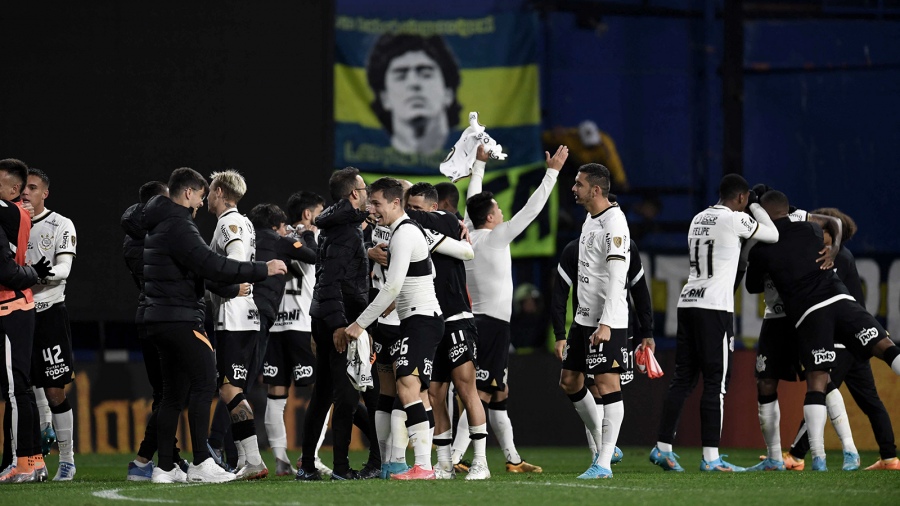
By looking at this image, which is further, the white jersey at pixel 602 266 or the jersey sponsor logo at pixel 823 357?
the jersey sponsor logo at pixel 823 357

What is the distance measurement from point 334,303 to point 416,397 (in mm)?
915

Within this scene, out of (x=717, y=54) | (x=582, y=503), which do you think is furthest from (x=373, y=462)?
(x=717, y=54)

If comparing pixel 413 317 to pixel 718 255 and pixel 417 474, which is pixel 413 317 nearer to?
pixel 417 474

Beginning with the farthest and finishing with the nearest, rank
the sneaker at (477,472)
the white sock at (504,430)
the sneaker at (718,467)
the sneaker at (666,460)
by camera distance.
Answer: the white sock at (504,430)
the sneaker at (666,460)
the sneaker at (718,467)
the sneaker at (477,472)

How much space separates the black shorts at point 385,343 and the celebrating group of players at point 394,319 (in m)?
0.01

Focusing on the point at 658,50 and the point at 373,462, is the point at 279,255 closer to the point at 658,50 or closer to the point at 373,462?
the point at 373,462

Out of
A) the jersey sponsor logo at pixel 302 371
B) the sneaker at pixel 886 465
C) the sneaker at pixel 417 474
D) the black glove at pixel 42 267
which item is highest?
the black glove at pixel 42 267

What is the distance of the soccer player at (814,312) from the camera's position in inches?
397

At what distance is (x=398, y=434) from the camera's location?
9.18m

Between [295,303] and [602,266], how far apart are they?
2576 mm

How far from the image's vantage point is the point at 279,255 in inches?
412

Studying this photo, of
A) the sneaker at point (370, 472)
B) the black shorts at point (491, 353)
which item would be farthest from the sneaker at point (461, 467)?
the sneaker at point (370, 472)

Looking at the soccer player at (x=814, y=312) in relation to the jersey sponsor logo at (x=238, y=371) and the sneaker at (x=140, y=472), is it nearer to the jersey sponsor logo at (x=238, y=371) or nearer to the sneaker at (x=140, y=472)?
the jersey sponsor logo at (x=238, y=371)

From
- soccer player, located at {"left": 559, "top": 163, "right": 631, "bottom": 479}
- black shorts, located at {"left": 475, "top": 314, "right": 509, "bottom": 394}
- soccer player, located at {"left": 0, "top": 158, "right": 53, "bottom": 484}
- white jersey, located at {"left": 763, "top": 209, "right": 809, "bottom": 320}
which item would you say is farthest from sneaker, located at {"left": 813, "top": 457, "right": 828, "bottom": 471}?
soccer player, located at {"left": 0, "top": 158, "right": 53, "bottom": 484}
